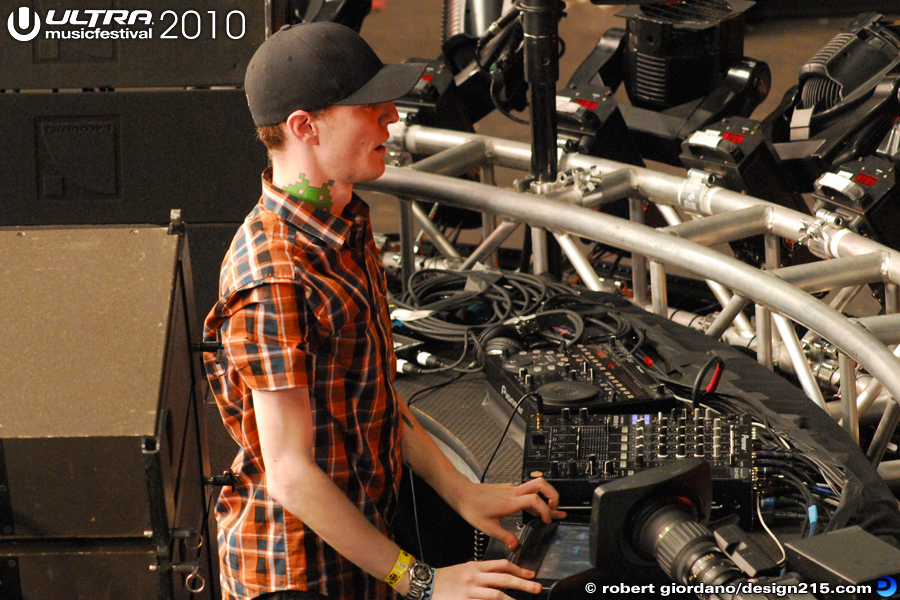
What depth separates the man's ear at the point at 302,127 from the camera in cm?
138

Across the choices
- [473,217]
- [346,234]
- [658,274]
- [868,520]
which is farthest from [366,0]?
[868,520]

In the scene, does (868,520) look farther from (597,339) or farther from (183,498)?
(183,498)

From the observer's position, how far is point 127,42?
2611mm

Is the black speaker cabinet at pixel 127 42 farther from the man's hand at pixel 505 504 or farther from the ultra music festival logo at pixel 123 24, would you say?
the man's hand at pixel 505 504

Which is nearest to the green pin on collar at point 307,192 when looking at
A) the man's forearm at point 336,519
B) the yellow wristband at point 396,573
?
the man's forearm at point 336,519

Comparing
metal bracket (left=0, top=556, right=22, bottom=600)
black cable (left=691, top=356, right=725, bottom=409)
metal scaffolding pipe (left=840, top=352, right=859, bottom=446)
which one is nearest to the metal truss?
metal scaffolding pipe (left=840, top=352, right=859, bottom=446)

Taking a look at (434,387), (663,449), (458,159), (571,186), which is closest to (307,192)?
(663,449)

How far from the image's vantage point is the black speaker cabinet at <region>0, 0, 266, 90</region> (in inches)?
101

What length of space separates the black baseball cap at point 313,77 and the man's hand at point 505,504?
1.99ft

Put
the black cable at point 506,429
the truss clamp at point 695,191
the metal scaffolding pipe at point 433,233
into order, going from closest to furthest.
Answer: the black cable at point 506,429
the truss clamp at point 695,191
the metal scaffolding pipe at point 433,233

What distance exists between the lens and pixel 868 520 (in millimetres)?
1499

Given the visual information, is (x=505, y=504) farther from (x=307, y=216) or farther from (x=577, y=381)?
(x=307, y=216)

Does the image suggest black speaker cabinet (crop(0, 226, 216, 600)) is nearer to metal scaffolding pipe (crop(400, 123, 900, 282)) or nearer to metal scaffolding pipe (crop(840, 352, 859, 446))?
metal scaffolding pipe (crop(840, 352, 859, 446))

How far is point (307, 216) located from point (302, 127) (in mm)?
120
